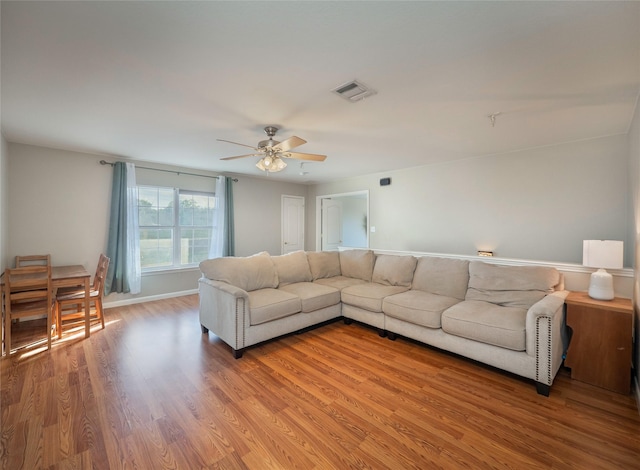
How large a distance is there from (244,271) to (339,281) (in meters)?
1.49

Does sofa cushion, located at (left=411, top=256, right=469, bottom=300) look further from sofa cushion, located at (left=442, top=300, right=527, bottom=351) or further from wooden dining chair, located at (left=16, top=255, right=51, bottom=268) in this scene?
wooden dining chair, located at (left=16, top=255, right=51, bottom=268)

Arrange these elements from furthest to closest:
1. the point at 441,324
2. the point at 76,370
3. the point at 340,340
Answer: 1. the point at 340,340
2. the point at 441,324
3. the point at 76,370

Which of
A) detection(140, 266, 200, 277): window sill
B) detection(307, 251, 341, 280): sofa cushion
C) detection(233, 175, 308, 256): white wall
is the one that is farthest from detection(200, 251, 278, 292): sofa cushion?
detection(233, 175, 308, 256): white wall

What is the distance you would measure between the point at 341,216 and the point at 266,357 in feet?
17.4

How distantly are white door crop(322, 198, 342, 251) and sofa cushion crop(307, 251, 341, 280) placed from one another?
2609 mm

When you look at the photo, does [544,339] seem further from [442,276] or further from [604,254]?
[442,276]

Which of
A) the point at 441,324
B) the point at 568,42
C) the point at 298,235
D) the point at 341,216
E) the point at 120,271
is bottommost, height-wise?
the point at 441,324

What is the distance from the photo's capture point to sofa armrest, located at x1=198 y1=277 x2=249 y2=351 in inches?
113

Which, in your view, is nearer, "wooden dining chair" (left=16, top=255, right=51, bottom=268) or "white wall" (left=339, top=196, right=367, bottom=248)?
"wooden dining chair" (left=16, top=255, right=51, bottom=268)

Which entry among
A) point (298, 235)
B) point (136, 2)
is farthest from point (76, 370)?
point (298, 235)

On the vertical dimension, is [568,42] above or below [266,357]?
above

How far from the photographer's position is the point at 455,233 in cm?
471

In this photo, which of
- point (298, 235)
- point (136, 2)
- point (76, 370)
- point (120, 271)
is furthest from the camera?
point (298, 235)

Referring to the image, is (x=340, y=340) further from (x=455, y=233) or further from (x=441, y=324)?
(x=455, y=233)
